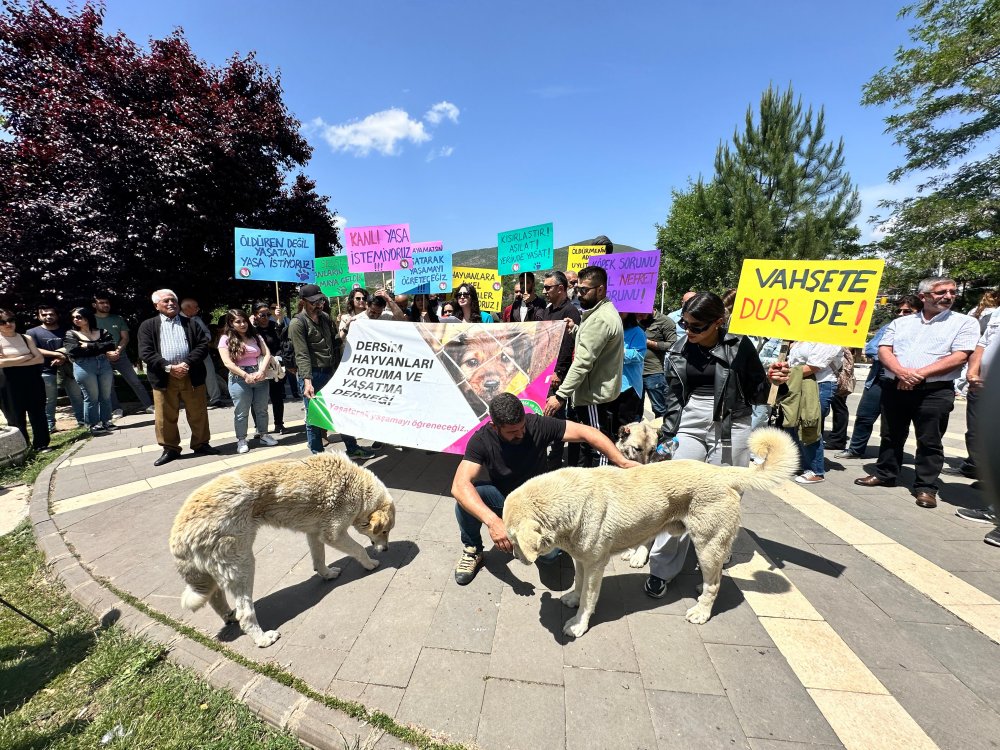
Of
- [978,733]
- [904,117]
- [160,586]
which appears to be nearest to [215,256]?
[160,586]

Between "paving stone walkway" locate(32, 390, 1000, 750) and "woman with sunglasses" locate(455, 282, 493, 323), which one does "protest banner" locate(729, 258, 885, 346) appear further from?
"woman with sunglasses" locate(455, 282, 493, 323)

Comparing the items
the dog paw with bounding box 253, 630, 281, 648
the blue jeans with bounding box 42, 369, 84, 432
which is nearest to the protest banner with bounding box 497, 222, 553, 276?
the dog paw with bounding box 253, 630, 281, 648

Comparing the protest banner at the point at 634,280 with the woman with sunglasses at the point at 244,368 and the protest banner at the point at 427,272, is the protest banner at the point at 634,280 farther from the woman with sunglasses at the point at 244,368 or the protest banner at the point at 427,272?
the woman with sunglasses at the point at 244,368

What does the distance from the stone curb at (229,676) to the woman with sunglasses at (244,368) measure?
9.53ft

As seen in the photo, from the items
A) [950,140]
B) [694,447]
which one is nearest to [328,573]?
[694,447]

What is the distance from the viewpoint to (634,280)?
596 centimetres

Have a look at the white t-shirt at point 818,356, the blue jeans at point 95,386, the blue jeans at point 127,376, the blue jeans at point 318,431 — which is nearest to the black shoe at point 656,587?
the white t-shirt at point 818,356

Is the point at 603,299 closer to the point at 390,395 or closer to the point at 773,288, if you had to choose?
the point at 773,288

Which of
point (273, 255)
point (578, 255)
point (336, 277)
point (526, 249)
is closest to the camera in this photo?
point (273, 255)

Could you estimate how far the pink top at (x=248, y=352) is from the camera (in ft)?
19.8

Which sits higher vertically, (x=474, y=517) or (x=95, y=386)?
(x=95, y=386)

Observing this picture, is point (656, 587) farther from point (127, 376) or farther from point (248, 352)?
point (127, 376)

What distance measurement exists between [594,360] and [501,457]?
4.49ft

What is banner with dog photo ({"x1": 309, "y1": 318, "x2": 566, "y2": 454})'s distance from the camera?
432 cm
